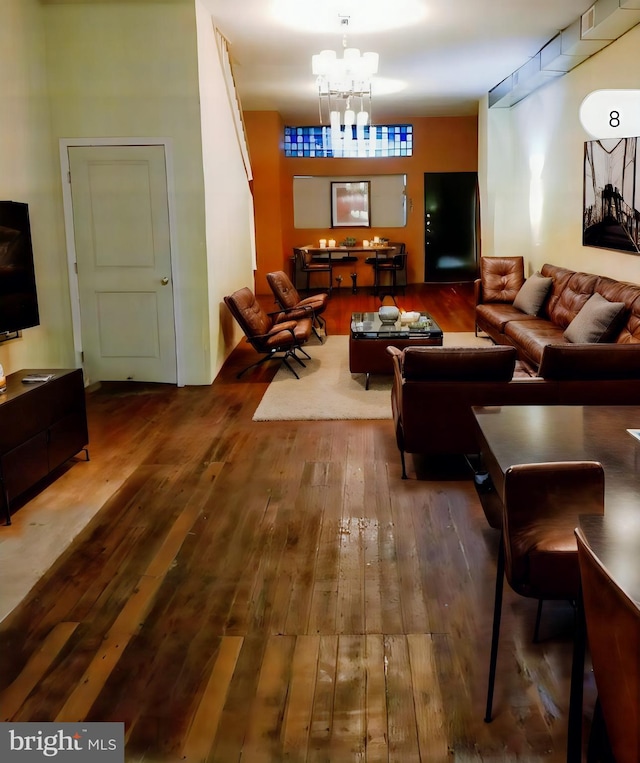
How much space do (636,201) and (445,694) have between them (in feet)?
15.2

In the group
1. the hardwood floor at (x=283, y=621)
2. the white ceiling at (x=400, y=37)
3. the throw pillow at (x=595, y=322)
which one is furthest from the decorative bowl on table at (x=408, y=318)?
the white ceiling at (x=400, y=37)

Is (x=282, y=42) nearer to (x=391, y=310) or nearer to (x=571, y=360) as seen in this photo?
(x=391, y=310)

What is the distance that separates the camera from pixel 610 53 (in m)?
6.16

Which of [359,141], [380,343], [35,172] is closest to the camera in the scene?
[35,172]

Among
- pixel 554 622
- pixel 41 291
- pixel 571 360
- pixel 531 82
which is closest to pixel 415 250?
pixel 531 82

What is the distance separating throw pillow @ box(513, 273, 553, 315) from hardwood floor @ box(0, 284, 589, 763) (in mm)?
3378

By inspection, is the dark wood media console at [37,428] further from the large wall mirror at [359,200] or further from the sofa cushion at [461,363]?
the large wall mirror at [359,200]

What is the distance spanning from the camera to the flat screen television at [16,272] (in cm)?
447

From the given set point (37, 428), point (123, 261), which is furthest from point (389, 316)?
point (37, 428)

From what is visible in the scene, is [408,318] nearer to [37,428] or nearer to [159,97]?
[159,97]

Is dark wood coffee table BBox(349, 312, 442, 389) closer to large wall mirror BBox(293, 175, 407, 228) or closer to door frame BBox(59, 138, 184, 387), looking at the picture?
door frame BBox(59, 138, 184, 387)

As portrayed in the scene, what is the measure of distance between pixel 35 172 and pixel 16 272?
132cm

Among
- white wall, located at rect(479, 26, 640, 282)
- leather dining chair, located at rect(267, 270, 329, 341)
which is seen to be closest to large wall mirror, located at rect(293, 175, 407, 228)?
white wall, located at rect(479, 26, 640, 282)

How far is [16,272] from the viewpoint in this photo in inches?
181
